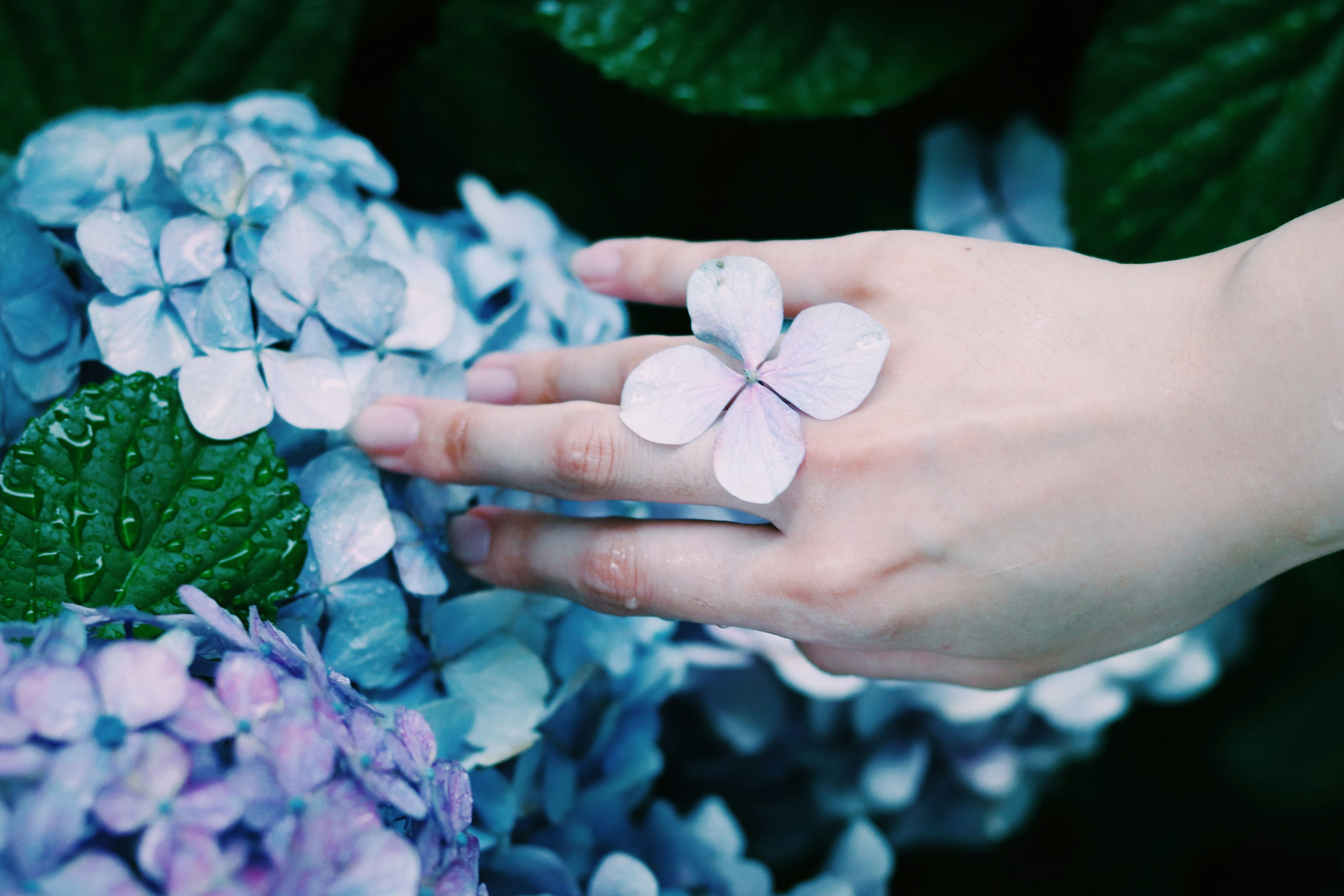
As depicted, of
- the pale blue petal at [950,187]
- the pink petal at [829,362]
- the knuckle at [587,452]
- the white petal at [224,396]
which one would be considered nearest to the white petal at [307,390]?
the white petal at [224,396]

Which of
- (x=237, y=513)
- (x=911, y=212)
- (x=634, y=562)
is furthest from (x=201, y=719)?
(x=911, y=212)

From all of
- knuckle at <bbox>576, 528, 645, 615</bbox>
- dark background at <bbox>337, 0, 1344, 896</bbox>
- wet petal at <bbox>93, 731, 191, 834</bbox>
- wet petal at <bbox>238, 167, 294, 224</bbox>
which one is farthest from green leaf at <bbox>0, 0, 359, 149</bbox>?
wet petal at <bbox>93, 731, 191, 834</bbox>

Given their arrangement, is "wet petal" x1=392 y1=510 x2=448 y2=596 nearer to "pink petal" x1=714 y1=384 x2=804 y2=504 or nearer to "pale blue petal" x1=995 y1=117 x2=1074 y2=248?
"pink petal" x1=714 y1=384 x2=804 y2=504

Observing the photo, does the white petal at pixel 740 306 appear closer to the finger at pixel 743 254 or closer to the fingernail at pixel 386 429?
the finger at pixel 743 254

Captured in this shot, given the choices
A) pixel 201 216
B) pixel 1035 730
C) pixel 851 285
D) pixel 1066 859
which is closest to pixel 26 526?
pixel 201 216

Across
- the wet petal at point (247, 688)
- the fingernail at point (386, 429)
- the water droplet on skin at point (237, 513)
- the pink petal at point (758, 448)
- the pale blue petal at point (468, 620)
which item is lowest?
the pale blue petal at point (468, 620)

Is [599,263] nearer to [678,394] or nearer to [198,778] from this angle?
[678,394]
